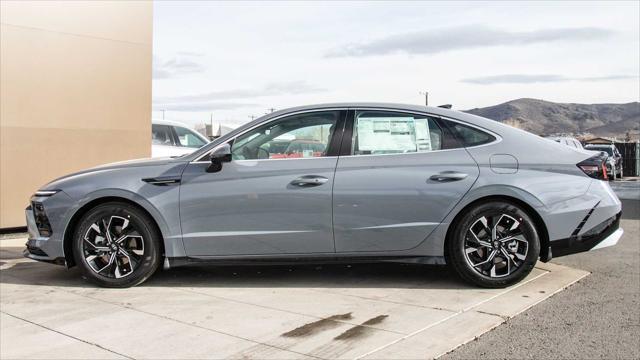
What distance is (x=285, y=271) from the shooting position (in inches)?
244

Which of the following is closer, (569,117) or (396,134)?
(396,134)

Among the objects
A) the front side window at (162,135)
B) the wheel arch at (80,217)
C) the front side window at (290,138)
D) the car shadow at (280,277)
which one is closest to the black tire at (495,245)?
the car shadow at (280,277)

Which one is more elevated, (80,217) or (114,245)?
(80,217)

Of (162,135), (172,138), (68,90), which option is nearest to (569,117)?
(172,138)

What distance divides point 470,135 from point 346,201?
1.24m

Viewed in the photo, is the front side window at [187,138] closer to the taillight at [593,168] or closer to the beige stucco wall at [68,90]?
the beige stucco wall at [68,90]

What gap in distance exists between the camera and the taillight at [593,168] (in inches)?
213

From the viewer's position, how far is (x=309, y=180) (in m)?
5.40

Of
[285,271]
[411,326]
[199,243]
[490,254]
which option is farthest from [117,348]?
[490,254]

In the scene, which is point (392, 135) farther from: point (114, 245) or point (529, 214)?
point (114, 245)

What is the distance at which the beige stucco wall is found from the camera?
836 centimetres

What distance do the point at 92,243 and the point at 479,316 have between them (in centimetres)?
332

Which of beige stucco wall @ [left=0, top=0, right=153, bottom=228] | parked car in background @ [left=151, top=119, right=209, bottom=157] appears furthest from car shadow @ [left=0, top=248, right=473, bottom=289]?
parked car in background @ [left=151, top=119, right=209, bottom=157]

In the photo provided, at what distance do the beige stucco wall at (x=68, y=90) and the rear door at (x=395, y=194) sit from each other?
5.06 m
